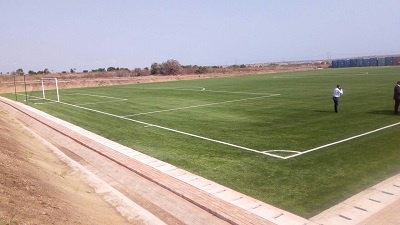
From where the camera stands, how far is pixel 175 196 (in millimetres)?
8531

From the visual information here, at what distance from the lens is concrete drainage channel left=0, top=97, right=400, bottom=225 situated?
280 inches

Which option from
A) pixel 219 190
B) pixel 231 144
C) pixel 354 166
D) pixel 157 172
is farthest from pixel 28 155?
pixel 354 166

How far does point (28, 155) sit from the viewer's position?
10.4 metres

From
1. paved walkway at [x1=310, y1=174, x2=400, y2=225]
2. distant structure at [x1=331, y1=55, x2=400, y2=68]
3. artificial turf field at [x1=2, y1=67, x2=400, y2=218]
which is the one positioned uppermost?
distant structure at [x1=331, y1=55, x2=400, y2=68]

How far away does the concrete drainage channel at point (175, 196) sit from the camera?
7.11 m

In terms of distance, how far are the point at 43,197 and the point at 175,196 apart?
3176 mm

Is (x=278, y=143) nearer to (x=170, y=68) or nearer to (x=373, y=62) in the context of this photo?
(x=170, y=68)

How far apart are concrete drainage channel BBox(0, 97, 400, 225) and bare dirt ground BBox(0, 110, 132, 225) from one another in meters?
0.51

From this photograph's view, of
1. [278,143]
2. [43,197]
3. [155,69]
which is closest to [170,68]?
[155,69]

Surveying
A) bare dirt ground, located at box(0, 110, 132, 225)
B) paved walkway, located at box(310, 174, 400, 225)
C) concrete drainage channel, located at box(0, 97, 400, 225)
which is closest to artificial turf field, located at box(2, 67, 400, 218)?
paved walkway, located at box(310, 174, 400, 225)

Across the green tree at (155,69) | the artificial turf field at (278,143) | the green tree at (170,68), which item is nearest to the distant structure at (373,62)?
the green tree at (170,68)

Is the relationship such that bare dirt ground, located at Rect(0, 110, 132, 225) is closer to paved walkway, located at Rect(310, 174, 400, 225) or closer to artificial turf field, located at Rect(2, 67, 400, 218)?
artificial turf field, located at Rect(2, 67, 400, 218)

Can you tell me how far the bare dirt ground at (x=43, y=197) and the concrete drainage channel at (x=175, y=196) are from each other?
0.51 metres

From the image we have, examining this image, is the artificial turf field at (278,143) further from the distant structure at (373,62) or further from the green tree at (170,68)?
the distant structure at (373,62)
